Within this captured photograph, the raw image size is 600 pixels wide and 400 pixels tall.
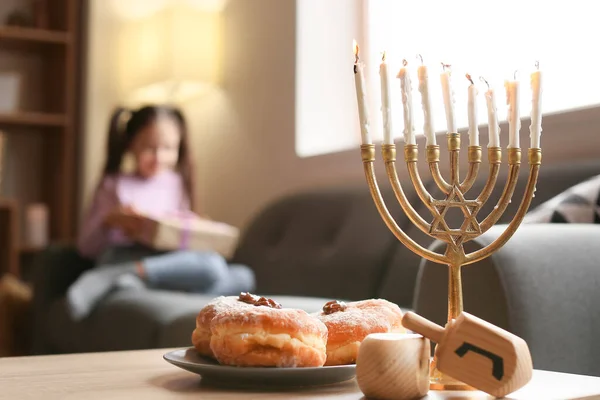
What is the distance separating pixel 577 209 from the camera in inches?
58.2

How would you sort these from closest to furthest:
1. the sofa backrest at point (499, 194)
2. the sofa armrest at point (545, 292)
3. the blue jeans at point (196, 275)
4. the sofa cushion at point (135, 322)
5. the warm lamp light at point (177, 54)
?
1. the sofa armrest at point (545, 292)
2. the sofa backrest at point (499, 194)
3. the sofa cushion at point (135, 322)
4. the blue jeans at point (196, 275)
5. the warm lamp light at point (177, 54)

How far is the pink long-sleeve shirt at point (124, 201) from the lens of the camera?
2.86 metres

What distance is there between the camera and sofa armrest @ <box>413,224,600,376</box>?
1.19m

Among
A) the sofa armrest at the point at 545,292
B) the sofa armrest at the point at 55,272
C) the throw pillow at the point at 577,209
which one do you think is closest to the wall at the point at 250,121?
the sofa armrest at the point at 55,272

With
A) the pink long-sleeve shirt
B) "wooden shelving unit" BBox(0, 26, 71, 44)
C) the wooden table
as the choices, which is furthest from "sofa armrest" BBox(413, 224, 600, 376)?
"wooden shelving unit" BBox(0, 26, 71, 44)

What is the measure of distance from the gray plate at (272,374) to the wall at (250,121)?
1.99 meters

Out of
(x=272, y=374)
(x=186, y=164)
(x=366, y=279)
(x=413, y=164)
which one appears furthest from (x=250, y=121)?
(x=272, y=374)

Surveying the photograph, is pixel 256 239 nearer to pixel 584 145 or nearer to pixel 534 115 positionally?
pixel 584 145

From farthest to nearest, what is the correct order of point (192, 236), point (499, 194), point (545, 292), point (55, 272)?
1. point (55, 272)
2. point (192, 236)
3. point (499, 194)
4. point (545, 292)

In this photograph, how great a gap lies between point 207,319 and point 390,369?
0.21 meters

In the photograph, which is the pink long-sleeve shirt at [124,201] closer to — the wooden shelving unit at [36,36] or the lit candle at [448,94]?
the wooden shelving unit at [36,36]

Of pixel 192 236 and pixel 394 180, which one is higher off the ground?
pixel 394 180

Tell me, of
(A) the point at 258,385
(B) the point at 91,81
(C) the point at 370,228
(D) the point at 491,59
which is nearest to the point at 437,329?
(A) the point at 258,385

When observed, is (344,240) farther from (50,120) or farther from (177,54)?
(50,120)
